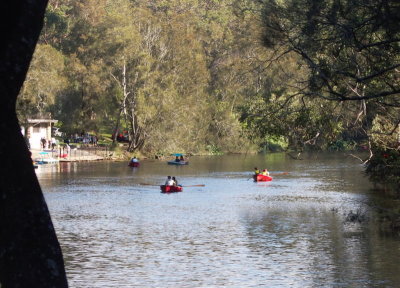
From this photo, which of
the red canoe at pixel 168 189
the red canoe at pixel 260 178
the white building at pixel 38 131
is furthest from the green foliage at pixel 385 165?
the white building at pixel 38 131

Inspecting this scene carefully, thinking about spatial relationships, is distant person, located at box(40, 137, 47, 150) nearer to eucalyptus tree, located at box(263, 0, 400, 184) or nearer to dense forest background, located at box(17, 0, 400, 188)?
dense forest background, located at box(17, 0, 400, 188)

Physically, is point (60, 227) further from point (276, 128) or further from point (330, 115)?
point (330, 115)

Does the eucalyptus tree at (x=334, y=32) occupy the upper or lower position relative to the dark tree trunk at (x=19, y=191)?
upper

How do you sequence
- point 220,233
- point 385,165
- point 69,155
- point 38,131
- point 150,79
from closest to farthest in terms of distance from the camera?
point 220,233
point 385,165
point 69,155
point 150,79
point 38,131

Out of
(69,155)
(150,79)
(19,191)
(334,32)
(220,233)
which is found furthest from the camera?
(150,79)

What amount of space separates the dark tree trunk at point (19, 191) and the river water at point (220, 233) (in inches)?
587

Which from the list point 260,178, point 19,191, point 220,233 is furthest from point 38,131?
point 19,191

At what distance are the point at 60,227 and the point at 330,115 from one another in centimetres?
1439

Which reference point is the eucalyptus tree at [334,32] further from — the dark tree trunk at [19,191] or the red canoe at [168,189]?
the red canoe at [168,189]

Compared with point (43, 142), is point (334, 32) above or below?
above

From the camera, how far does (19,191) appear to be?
23.7 ft

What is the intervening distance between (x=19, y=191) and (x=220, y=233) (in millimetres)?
25322

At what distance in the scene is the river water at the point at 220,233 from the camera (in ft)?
76.1

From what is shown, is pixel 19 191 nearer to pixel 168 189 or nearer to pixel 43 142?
pixel 168 189
